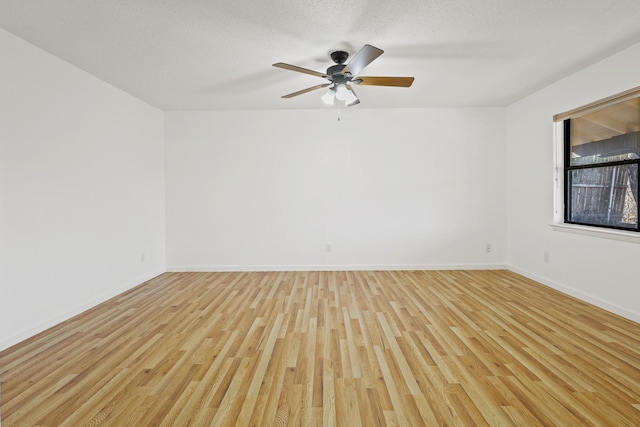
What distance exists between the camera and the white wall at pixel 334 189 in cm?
468

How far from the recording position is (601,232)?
3.06 m

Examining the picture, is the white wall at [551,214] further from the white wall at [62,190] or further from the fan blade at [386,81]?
the white wall at [62,190]

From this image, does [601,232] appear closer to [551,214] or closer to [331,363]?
[551,214]

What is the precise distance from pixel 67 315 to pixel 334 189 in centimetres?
348

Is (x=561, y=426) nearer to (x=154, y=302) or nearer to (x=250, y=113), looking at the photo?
(x=154, y=302)

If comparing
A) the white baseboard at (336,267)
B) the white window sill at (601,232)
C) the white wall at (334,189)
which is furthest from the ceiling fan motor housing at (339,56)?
the white window sill at (601,232)

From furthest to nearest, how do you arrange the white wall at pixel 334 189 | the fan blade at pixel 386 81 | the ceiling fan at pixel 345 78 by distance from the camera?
the white wall at pixel 334 189 < the fan blade at pixel 386 81 < the ceiling fan at pixel 345 78

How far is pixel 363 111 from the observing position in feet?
15.3

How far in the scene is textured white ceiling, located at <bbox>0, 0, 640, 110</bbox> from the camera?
6.99 ft

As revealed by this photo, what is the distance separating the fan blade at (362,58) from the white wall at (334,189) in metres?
2.15

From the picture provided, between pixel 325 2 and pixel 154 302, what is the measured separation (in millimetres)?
3302

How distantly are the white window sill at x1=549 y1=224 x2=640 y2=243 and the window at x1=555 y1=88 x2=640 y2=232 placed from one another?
0.36 feet

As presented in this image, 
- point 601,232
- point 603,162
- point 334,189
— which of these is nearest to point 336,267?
point 334,189

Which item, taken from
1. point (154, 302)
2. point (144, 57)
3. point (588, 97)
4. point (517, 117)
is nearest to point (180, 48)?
point (144, 57)
